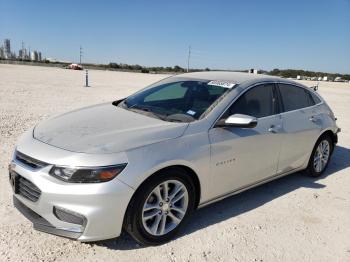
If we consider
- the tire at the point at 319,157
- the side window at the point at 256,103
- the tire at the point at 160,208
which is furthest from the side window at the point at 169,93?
the tire at the point at 319,157

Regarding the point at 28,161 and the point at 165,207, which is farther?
the point at 165,207

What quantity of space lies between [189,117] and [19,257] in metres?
2.10

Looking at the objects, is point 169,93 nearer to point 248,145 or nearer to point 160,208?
point 248,145

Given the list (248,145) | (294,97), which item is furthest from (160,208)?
→ (294,97)

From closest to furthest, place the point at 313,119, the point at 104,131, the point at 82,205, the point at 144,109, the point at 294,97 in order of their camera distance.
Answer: the point at 82,205 < the point at 104,131 < the point at 144,109 < the point at 294,97 < the point at 313,119

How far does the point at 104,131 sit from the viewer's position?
345cm

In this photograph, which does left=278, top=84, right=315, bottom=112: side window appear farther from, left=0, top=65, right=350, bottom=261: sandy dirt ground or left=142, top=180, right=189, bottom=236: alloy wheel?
left=142, top=180, right=189, bottom=236: alloy wheel

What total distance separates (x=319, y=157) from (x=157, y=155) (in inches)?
138

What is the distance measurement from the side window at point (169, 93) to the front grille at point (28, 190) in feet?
6.35

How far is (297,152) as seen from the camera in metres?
5.07

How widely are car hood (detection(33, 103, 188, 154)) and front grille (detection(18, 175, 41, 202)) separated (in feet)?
1.30

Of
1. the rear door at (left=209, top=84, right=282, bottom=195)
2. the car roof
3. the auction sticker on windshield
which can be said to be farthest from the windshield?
the rear door at (left=209, top=84, right=282, bottom=195)

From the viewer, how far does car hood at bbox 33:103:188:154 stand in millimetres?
3148

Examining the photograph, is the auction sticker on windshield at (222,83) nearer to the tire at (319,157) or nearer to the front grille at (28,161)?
the tire at (319,157)
